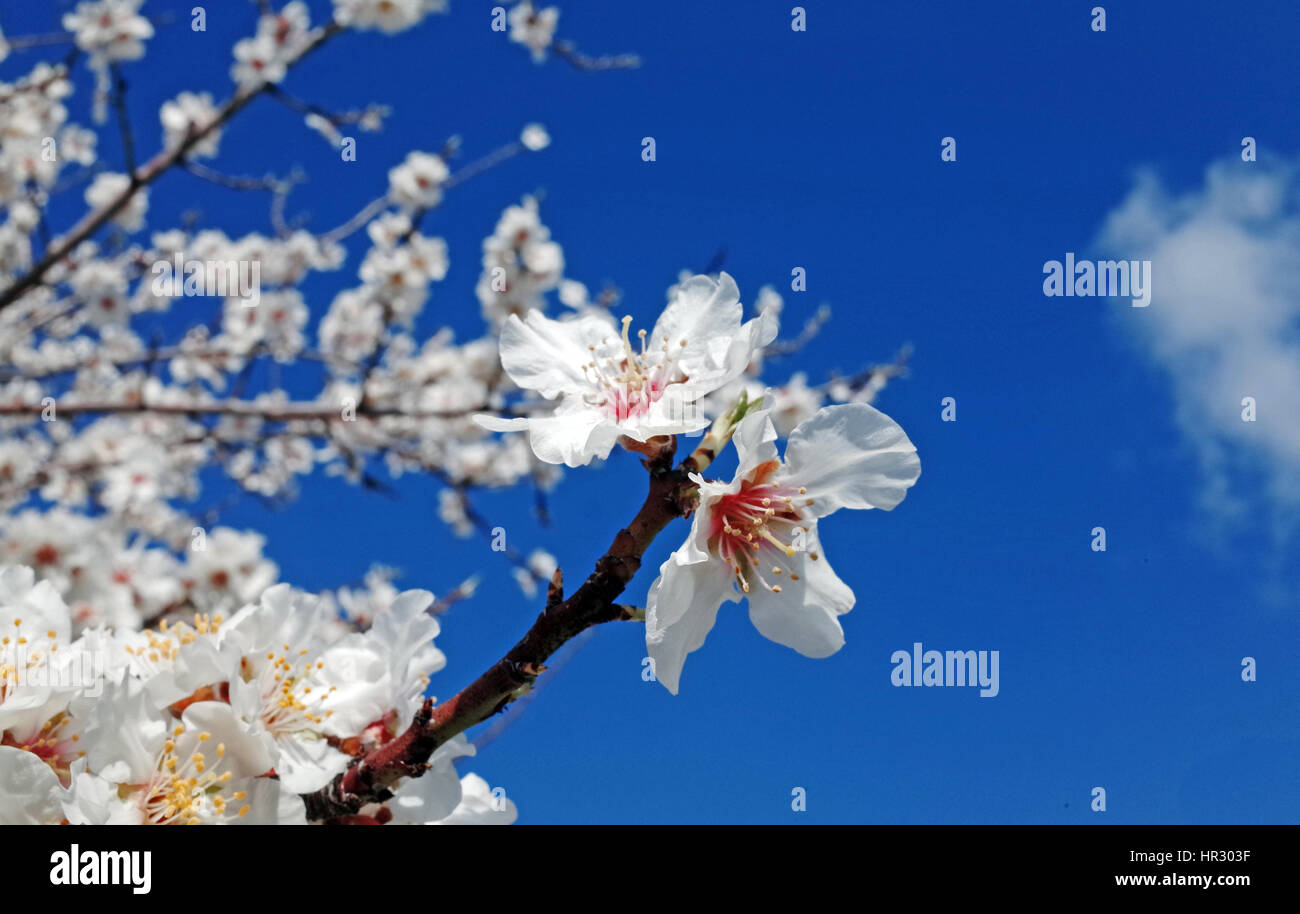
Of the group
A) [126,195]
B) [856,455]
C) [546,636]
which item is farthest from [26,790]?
[126,195]

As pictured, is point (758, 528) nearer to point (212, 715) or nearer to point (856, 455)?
point (856, 455)

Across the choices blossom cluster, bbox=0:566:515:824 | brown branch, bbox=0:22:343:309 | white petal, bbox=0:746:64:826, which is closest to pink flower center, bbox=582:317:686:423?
blossom cluster, bbox=0:566:515:824

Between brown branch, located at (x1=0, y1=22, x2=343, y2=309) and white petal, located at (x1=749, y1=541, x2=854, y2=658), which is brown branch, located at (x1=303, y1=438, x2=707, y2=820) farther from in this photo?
brown branch, located at (x1=0, y1=22, x2=343, y2=309)

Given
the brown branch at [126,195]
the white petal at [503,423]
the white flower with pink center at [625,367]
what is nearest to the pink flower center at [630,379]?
the white flower with pink center at [625,367]

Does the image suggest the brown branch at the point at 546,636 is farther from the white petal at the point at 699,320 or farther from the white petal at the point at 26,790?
the white petal at the point at 26,790
